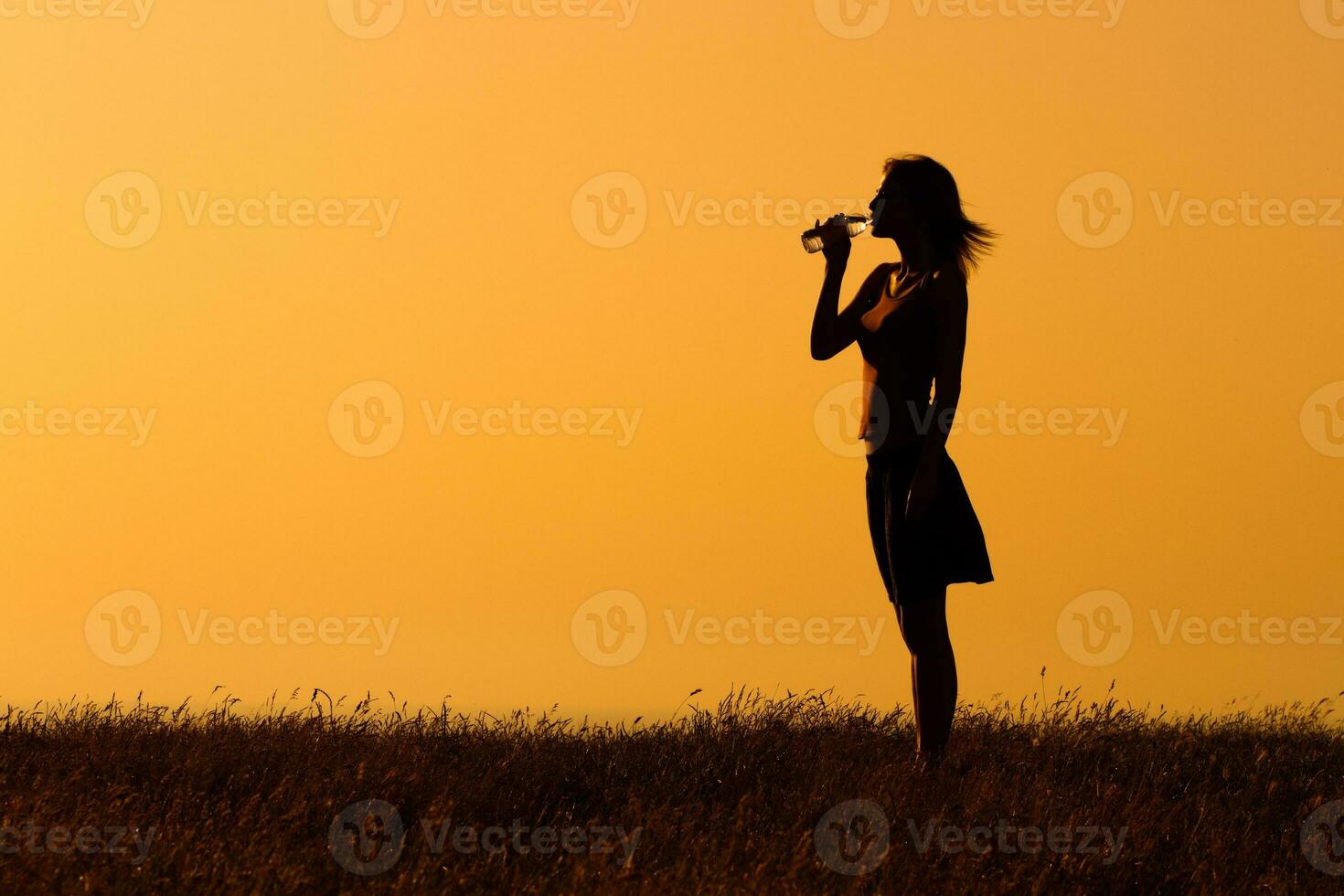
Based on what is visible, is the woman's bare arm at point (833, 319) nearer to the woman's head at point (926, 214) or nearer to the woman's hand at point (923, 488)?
the woman's head at point (926, 214)

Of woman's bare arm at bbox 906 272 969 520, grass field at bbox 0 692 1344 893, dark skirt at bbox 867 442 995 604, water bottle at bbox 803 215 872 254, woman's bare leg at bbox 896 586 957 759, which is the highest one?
water bottle at bbox 803 215 872 254

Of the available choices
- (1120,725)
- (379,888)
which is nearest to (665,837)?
(379,888)

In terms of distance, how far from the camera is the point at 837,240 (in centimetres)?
739

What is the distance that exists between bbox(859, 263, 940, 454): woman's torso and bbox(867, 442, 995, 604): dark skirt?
0.09 metres

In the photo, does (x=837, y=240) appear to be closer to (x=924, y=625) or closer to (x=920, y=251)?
(x=920, y=251)

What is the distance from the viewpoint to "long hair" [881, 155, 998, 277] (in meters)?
7.25

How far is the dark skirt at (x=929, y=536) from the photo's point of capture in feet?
23.3

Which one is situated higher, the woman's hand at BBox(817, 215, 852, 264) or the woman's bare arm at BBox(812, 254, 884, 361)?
the woman's hand at BBox(817, 215, 852, 264)

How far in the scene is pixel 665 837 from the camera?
5.77 meters

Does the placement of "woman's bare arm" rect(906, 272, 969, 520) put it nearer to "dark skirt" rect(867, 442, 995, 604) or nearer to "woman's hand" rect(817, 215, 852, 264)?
"dark skirt" rect(867, 442, 995, 604)

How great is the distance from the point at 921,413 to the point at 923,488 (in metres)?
0.39

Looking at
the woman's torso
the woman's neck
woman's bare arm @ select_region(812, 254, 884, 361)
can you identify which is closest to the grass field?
the woman's torso

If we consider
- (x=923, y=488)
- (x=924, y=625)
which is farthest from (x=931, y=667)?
(x=923, y=488)

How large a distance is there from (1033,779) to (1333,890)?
168 centimetres
